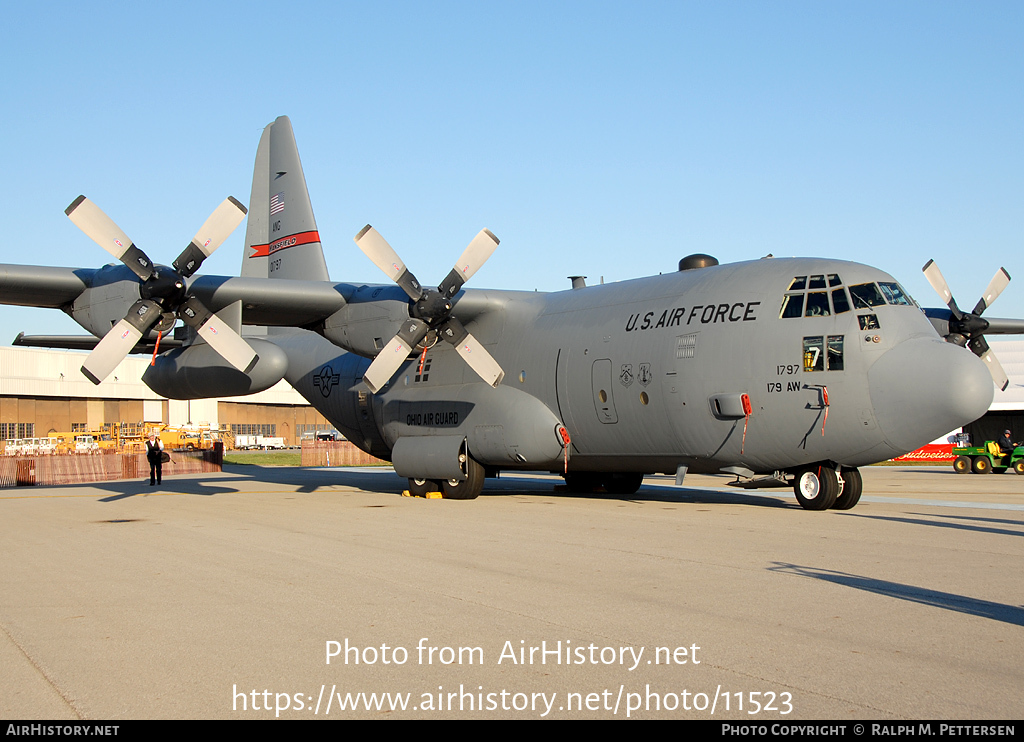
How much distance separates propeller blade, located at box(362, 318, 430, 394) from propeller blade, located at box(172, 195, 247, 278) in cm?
384

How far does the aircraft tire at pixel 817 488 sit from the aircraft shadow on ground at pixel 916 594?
623cm

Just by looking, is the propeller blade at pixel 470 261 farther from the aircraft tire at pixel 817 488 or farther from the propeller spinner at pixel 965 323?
the propeller spinner at pixel 965 323

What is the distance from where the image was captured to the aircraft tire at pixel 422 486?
798 inches

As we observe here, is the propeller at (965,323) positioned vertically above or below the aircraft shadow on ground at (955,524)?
above

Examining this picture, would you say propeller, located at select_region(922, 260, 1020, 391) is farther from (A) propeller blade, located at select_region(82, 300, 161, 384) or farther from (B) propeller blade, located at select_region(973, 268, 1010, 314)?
(A) propeller blade, located at select_region(82, 300, 161, 384)

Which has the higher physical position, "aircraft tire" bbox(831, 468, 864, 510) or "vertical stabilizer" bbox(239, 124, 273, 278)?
"vertical stabilizer" bbox(239, 124, 273, 278)

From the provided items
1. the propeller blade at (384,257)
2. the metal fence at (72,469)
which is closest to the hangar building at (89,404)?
the metal fence at (72,469)

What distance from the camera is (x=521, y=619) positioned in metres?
6.82

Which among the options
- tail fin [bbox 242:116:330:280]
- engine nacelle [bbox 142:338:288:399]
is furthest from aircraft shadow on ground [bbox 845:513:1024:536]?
tail fin [bbox 242:116:330:280]

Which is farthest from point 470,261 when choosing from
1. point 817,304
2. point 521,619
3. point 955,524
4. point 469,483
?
point 521,619

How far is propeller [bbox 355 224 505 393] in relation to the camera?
701 inches
